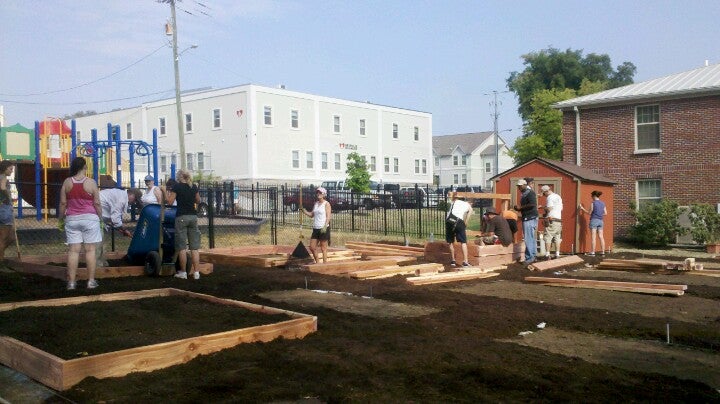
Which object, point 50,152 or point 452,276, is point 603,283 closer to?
point 452,276

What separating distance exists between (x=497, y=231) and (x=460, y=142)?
75.2 metres

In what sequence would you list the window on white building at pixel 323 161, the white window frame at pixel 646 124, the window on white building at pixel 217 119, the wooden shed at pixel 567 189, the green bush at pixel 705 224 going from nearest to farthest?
1. the wooden shed at pixel 567 189
2. the green bush at pixel 705 224
3. the white window frame at pixel 646 124
4. the window on white building at pixel 217 119
5. the window on white building at pixel 323 161

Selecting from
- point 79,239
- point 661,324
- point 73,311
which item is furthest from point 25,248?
point 661,324

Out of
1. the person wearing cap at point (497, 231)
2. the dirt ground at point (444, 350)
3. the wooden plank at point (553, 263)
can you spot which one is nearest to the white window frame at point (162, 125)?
the person wearing cap at point (497, 231)

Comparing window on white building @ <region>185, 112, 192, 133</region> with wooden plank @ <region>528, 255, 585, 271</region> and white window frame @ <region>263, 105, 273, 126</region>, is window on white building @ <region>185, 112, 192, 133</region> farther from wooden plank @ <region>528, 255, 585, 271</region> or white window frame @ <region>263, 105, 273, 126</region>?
wooden plank @ <region>528, 255, 585, 271</region>

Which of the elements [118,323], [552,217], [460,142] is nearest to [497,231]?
[552,217]

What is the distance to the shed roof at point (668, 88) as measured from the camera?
23609 mm

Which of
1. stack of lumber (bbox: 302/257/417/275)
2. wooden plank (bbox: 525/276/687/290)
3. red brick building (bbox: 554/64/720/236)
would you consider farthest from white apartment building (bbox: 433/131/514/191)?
wooden plank (bbox: 525/276/687/290)

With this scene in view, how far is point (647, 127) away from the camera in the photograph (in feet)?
82.6

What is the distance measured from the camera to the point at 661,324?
27.6 ft

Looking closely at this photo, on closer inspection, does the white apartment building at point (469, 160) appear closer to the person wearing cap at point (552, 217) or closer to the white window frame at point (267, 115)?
the white window frame at point (267, 115)

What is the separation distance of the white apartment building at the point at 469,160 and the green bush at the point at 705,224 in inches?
2428

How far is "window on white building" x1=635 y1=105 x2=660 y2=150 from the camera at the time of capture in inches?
980

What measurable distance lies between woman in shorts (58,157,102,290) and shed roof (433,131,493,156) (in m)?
77.4
